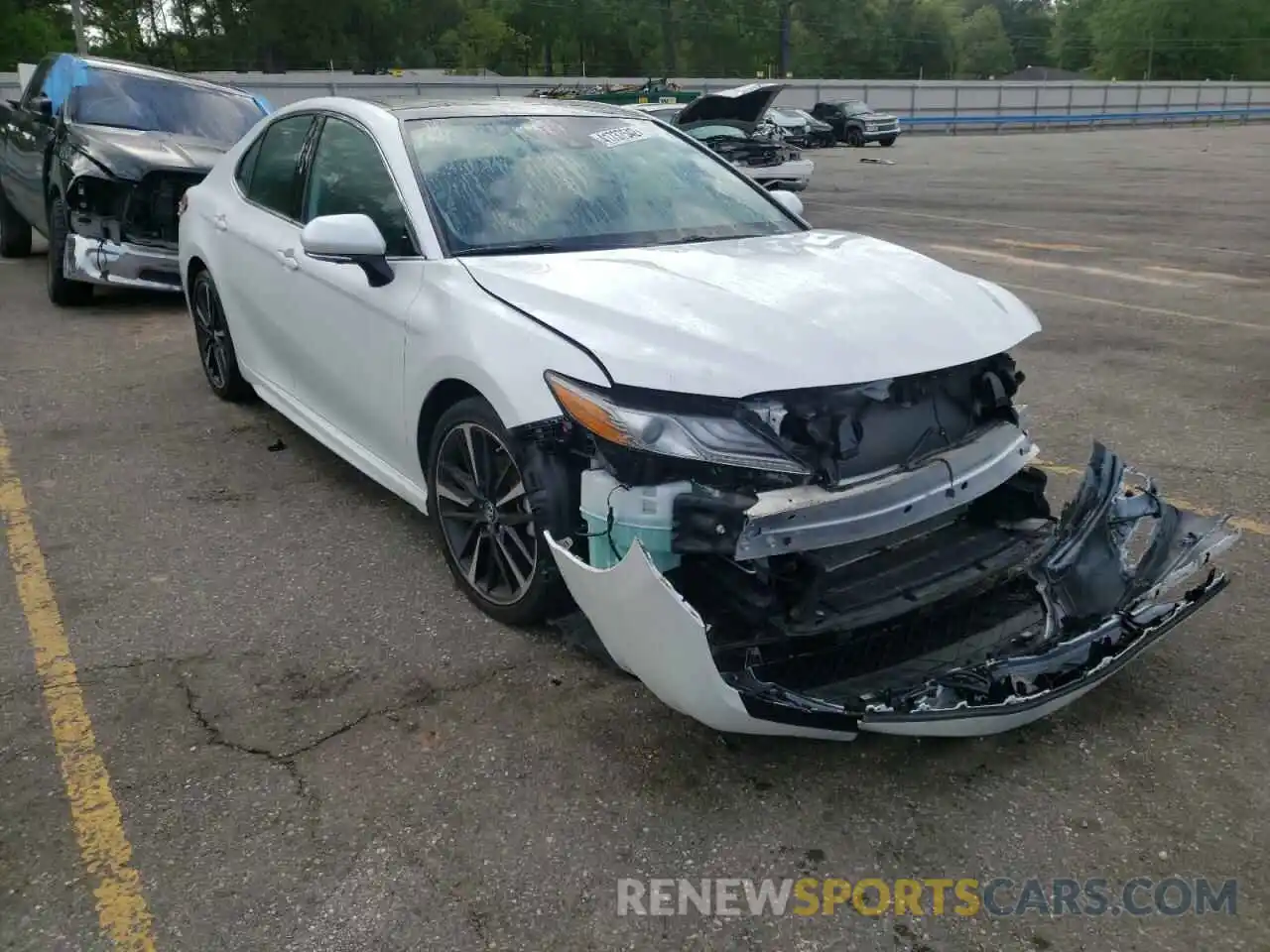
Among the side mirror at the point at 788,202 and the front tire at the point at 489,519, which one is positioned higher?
the side mirror at the point at 788,202

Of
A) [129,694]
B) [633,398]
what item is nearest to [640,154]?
[633,398]

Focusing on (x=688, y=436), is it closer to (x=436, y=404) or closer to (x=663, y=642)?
(x=663, y=642)

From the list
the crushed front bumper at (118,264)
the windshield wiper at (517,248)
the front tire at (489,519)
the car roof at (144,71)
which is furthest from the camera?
the car roof at (144,71)

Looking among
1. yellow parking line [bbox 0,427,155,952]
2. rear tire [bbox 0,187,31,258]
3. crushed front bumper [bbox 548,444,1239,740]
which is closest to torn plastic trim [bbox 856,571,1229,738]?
crushed front bumper [bbox 548,444,1239,740]

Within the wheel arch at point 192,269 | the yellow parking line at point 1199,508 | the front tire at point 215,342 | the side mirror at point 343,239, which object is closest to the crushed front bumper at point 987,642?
the yellow parking line at point 1199,508

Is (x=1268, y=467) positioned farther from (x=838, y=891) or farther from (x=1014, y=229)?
(x=1014, y=229)

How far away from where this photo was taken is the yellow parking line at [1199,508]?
436cm

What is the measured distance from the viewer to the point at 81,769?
9.59 ft

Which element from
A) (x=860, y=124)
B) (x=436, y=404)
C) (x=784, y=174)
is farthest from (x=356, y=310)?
(x=860, y=124)

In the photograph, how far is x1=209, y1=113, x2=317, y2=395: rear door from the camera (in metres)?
4.71

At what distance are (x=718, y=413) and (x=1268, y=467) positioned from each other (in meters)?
3.49

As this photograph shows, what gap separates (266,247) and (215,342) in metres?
1.31

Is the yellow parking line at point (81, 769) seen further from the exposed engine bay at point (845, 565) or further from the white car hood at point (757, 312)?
the white car hood at point (757, 312)

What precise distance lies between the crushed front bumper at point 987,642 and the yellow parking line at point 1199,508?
40.3 inches
